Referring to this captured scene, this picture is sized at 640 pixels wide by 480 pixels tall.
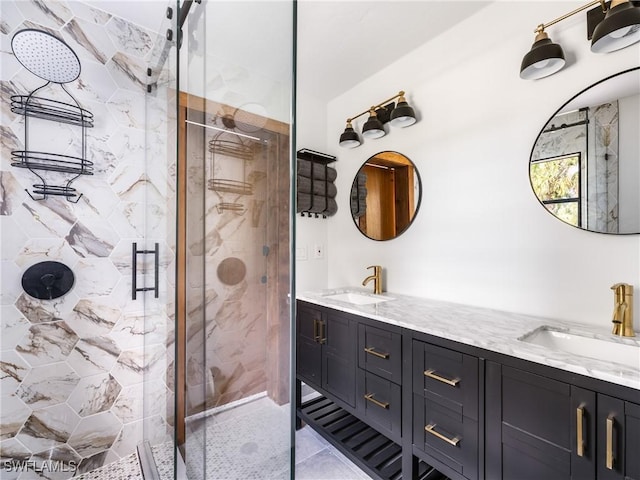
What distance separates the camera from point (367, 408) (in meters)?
1.51

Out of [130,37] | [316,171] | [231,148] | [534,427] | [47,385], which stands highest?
[130,37]

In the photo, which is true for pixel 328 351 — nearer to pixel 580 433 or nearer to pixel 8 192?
pixel 580 433

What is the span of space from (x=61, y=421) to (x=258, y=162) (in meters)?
1.63

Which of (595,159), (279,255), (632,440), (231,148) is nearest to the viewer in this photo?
(632,440)

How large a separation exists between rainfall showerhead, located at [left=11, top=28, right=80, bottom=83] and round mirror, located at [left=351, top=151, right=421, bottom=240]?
5.70 ft

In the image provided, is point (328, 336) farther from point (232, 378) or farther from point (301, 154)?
point (301, 154)

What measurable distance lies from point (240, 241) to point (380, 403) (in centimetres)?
105

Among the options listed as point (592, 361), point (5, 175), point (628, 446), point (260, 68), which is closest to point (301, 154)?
point (260, 68)

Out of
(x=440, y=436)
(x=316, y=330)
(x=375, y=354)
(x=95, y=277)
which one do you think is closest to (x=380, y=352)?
(x=375, y=354)

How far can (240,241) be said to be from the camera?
980 millimetres

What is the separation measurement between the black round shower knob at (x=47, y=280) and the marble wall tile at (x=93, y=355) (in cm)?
28

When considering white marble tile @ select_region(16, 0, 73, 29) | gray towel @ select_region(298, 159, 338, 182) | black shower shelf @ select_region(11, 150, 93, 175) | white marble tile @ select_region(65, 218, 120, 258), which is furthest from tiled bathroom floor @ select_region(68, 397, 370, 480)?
white marble tile @ select_region(16, 0, 73, 29)

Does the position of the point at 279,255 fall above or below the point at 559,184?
below

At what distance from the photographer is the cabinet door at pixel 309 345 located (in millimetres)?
1813
